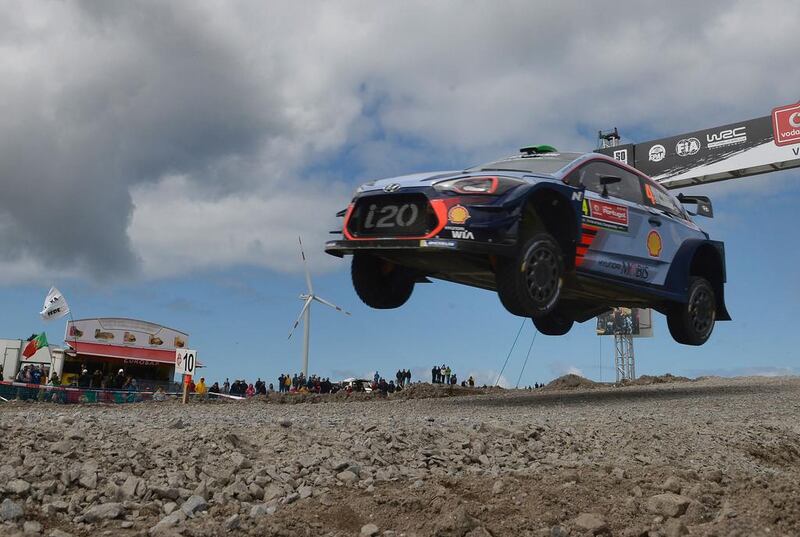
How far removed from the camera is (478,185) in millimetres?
8445

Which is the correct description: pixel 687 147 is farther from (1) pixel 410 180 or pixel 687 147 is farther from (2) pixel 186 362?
(1) pixel 410 180

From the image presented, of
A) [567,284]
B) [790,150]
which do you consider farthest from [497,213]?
[790,150]

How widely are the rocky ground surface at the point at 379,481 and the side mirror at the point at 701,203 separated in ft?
20.8

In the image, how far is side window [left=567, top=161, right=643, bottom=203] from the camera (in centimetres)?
970

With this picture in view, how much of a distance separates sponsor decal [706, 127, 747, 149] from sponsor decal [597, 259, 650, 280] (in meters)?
18.2

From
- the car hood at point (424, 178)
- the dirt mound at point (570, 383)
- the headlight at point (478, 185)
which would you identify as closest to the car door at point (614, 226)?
Result: the car hood at point (424, 178)

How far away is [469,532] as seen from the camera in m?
4.60

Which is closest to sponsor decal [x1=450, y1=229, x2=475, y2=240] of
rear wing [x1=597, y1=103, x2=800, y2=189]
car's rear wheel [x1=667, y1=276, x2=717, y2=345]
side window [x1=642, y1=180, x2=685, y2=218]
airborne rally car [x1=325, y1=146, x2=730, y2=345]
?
airborne rally car [x1=325, y1=146, x2=730, y2=345]

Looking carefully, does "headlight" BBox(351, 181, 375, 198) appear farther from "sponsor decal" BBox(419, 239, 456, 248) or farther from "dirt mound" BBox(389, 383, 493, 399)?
"dirt mound" BBox(389, 383, 493, 399)

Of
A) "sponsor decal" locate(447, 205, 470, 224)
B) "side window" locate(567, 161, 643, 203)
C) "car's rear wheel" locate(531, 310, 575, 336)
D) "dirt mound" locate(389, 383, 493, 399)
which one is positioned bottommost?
"dirt mound" locate(389, 383, 493, 399)

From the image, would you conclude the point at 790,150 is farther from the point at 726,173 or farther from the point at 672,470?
the point at 672,470

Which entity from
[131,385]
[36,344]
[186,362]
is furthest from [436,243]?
[36,344]

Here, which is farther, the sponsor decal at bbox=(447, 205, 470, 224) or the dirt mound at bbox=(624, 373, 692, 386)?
the dirt mound at bbox=(624, 373, 692, 386)

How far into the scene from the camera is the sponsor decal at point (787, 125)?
25.2 metres
